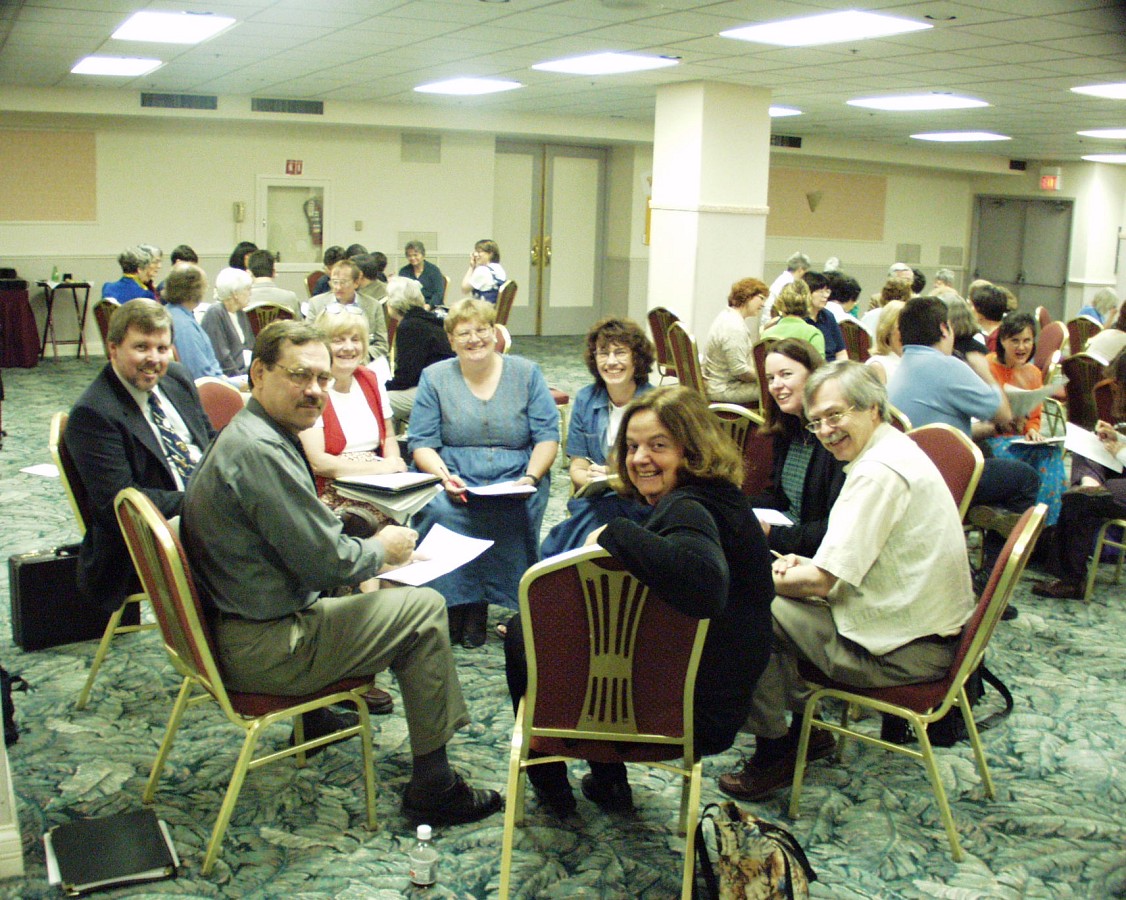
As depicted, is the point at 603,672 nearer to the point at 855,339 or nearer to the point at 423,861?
the point at 423,861

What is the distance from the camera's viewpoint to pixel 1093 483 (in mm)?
4641

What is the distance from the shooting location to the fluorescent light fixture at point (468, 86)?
33.0ft

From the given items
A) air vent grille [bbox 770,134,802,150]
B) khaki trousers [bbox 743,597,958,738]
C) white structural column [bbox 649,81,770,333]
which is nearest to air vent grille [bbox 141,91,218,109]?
white structural column [bbox 649,81,770,333]

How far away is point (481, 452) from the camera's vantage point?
4.01m

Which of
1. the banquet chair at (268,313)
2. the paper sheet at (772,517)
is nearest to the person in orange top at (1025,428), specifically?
the paper sheet at (772,517)

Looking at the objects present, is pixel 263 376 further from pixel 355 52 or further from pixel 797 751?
pixel 355 52

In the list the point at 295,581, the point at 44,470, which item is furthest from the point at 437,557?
the point at 44,470

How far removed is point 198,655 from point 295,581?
10.2 inches

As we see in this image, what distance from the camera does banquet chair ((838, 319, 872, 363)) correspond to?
7320 mm

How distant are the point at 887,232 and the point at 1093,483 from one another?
44.4ft

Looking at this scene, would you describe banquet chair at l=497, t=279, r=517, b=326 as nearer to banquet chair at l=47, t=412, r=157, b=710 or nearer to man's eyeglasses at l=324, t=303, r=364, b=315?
man's eyeglasses at l=324, t=303, r=364, b=315

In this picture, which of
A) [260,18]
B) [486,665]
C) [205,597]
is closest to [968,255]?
[260,18]

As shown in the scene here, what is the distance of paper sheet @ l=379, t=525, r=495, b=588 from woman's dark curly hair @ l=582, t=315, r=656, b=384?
109 centimetres

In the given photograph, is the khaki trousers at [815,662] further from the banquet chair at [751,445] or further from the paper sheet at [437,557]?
the banquet chair at [751,445]
